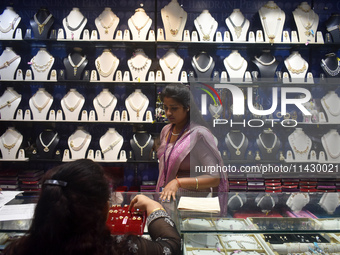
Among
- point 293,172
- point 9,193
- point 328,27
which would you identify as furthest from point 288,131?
point 9,193

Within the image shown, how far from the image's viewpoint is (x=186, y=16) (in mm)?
3590

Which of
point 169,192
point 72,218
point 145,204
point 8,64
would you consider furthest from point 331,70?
point 8,64

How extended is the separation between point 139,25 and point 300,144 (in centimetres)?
237

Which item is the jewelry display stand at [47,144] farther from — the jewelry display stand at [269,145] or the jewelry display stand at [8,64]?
the jewelry display stand at [269,145]

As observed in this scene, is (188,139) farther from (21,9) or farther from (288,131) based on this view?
(21,9)

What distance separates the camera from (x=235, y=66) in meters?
3.59

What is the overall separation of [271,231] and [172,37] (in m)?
2.85

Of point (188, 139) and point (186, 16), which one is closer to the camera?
point (188, 139)

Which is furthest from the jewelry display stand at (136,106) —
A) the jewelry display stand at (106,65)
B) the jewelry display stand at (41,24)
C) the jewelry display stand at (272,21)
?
the jewelry display stand at (272,21)

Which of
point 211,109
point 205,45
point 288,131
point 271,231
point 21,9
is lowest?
point 271,231

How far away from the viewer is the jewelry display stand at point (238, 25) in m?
3.54

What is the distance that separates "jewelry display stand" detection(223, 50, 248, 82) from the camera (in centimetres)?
→ 356

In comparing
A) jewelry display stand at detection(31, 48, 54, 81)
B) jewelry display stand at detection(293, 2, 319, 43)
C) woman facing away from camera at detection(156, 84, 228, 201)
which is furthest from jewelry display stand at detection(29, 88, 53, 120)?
jewelry display stand at detection(293, 2, 319, 43)

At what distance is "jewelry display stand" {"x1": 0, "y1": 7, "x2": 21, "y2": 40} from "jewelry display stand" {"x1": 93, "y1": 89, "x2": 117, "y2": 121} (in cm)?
124
